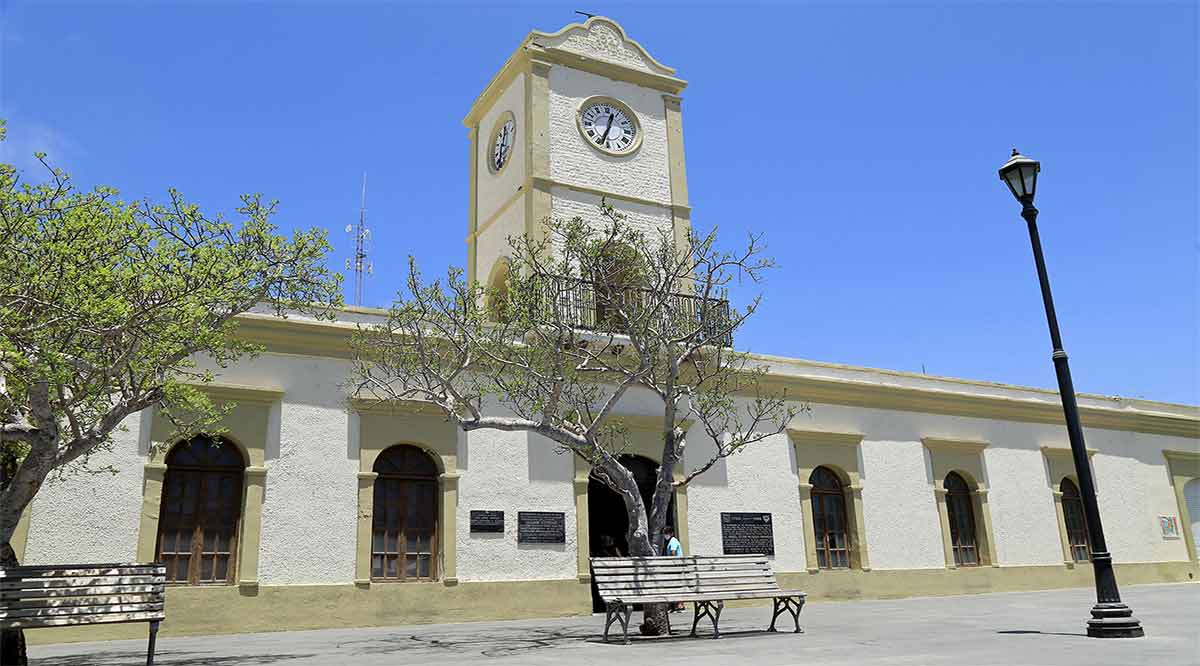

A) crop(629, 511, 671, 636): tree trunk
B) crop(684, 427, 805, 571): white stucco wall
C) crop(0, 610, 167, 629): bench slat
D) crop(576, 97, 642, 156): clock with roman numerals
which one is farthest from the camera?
crop(576, 97, 642, 156): clock with roman numerals

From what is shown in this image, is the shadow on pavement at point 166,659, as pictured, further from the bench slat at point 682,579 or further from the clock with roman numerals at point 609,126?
the clock with roman numerals at point 609,126

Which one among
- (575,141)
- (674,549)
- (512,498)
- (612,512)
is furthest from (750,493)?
(575,141)

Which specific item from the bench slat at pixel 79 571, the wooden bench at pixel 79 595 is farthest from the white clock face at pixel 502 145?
the wooden bench at pixel 79 595

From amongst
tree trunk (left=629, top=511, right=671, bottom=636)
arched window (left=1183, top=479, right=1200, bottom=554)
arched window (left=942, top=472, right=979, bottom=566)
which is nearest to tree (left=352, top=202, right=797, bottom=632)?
tree trunk (left=629, top=511, right=671, bottom=636)

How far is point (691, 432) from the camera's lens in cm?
1694

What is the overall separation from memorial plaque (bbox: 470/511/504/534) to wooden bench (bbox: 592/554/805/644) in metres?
4.62

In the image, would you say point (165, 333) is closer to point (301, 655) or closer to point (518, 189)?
point (301, 655)

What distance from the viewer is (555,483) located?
15.3 m

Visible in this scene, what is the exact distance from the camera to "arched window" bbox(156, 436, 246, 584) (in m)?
12.9

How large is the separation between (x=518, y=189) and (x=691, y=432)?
5979 mm

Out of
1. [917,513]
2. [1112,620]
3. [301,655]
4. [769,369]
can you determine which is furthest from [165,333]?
[917,513]

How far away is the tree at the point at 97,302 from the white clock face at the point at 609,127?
10.2 metres

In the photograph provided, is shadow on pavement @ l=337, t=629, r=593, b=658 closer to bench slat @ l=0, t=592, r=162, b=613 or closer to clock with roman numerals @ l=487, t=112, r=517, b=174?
bench slat @ l=0, t=592, r=162, b=613

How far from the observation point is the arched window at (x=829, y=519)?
58.6 ft
